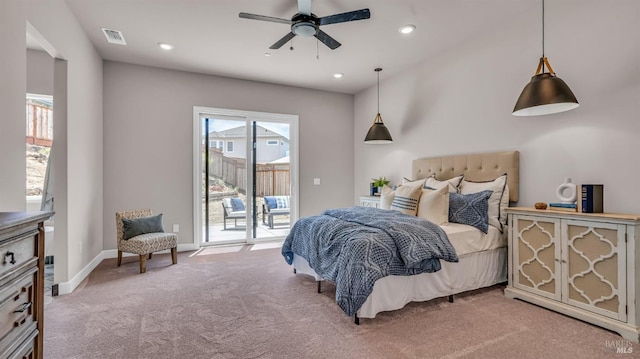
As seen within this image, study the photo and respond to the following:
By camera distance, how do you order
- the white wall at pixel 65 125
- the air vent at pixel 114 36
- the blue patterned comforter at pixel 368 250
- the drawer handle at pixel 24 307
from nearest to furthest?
the drawer handle at pixel 24 307
the white wall at pixel 65 125
the blue patterned comforter at pixel 368 250
the air vent at pixel 114 36

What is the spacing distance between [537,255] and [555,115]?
136 cm

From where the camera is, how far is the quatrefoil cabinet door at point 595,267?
2.21m

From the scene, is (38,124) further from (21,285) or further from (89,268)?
(21,285)

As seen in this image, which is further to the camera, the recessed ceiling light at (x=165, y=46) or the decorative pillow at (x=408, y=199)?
the recessed ceiling light at (x=165, y=46)

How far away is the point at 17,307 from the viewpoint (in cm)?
120

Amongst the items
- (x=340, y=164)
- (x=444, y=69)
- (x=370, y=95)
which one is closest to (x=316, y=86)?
(x=370, y=95)

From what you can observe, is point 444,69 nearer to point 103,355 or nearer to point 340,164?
point 340,164

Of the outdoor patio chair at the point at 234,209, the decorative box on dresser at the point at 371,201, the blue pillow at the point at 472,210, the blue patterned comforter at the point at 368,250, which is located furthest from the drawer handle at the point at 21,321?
the decorative box on dresser at the point at 371,201

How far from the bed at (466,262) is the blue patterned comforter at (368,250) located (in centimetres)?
13

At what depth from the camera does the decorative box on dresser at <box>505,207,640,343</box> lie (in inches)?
85.5

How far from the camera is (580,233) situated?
2428 mm

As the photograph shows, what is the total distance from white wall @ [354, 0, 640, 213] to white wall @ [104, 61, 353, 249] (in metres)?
2.40

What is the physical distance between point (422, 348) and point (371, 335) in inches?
14.1

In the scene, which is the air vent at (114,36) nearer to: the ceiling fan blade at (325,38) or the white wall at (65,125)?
the white wall at (65,125)
